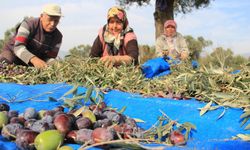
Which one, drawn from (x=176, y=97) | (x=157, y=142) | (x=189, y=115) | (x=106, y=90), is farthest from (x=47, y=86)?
(x=157, y=142)

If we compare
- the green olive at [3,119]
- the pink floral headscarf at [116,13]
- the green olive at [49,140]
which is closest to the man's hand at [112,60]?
the pink floral headscarf at [116,13]

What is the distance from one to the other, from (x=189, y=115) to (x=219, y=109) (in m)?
0.18

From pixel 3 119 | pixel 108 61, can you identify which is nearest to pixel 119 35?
pixel 108 61

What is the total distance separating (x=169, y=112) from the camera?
2547mm

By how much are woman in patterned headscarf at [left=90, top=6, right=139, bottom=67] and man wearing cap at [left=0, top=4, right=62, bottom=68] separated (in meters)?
0.66

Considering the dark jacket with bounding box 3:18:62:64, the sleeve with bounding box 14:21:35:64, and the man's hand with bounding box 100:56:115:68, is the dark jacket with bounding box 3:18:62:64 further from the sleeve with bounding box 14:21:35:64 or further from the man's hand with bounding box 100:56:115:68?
the man's hand with bounding box 100:56:115:68

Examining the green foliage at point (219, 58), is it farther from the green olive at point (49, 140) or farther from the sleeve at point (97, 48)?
the sleeve at point (97, 48)

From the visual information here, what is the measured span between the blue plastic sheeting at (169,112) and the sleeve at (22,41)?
1.73 m

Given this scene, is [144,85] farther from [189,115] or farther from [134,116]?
[189,115]

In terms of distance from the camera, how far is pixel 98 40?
5367mm

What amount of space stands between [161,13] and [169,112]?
37.6 ft

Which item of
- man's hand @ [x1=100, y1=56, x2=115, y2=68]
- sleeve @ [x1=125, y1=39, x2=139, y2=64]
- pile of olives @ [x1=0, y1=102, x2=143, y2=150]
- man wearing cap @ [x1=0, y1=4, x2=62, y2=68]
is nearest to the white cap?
man wearing cap @ [x1=0, y1=4, x2=62, y2=68]

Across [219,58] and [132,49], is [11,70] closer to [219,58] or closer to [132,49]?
[132,49]

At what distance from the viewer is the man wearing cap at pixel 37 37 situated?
530 centimetres
